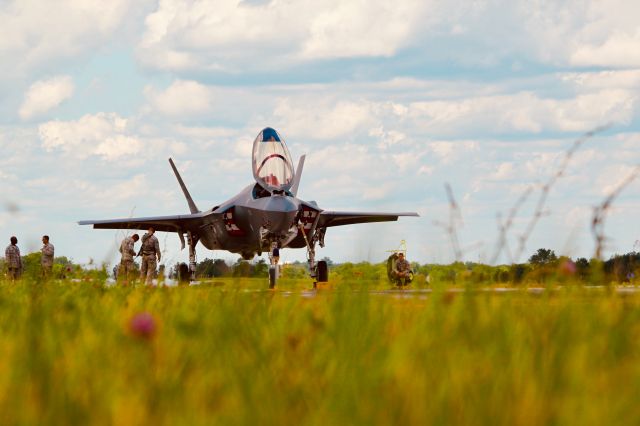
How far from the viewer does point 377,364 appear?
4.05 meters

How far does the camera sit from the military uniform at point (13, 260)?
26125 mm

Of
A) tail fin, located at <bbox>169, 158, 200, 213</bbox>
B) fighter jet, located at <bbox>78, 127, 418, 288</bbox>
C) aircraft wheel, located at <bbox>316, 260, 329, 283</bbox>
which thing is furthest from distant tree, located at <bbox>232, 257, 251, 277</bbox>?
tail fin, located at <bbox>169, 158, 200, 213</bbox>

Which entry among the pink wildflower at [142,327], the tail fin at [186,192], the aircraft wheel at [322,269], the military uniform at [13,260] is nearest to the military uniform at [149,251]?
the military uniform at [13,260]

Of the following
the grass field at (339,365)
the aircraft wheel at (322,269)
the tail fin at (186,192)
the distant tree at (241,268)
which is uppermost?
the tail fin at (186,192)

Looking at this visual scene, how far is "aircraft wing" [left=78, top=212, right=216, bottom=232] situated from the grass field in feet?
88.9

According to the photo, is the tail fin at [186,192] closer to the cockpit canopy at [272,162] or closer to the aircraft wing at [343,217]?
the aircraft wing at [343,217]

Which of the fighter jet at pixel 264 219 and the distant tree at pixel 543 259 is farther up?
the fighter jet at pixel 264 219

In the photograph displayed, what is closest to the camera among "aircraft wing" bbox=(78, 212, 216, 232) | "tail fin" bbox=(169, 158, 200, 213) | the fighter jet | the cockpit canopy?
the cockpit canopy

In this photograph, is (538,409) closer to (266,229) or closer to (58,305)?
(58,305)

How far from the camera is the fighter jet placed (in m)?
24.6

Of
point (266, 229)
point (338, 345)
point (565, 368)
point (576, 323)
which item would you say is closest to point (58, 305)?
point (338, 345)

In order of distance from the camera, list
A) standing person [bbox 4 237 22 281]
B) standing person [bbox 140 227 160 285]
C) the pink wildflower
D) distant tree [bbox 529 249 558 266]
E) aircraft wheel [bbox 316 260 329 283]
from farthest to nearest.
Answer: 1. aircraft wheel [bbox 316 260 329 283]
2. standing person [bbox 4 237 22 281]
3. standing person [bbox 140 227 160 285]
4. distant tree [bbox 529 249 558 266]
5. the pink wildflower

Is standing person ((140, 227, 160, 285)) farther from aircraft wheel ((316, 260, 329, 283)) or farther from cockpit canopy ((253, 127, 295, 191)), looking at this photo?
aircraft wheel ((316, 260, 329, 283))

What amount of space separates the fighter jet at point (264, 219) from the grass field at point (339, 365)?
15.4 meters
